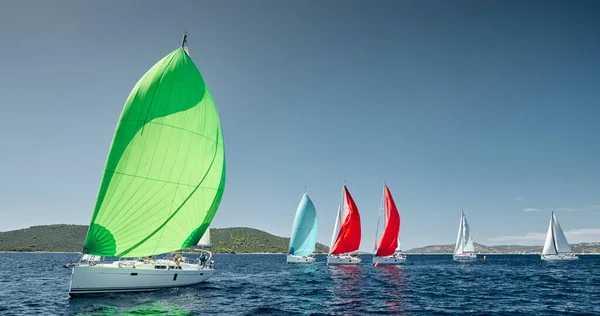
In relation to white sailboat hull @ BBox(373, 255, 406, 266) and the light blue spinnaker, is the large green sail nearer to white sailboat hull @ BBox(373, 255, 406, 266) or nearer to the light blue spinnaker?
the light blue spinnaker

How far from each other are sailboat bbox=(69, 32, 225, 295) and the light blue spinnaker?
46.2 m

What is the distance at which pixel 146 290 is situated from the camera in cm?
2844

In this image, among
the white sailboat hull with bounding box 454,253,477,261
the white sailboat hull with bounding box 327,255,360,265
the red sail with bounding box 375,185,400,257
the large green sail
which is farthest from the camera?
the white sailboat hull with bounding box 454,253,477,261

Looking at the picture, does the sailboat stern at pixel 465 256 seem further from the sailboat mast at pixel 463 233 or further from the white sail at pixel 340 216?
the white sail at pixel 340 216

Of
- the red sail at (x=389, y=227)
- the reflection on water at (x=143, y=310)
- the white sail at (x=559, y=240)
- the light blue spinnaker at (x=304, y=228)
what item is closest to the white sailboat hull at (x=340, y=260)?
the red sail at (x=389, y=227)

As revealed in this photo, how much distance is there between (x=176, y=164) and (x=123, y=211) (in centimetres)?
518

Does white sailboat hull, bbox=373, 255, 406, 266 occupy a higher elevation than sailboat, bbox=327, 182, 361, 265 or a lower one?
lower

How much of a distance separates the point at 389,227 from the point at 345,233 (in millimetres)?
8992

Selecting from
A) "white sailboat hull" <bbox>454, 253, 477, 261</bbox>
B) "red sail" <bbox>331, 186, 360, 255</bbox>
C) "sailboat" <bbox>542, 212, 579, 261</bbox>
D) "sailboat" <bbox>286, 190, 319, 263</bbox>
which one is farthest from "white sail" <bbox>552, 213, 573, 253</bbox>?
"sailboat" <bbox>286, 190, 319, 263</bbox>

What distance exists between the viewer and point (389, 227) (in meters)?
75.2

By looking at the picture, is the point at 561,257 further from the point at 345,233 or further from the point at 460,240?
the point at 345,233

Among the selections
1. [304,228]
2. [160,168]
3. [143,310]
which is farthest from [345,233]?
[143,310]

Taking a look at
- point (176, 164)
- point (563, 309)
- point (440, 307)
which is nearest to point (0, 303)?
point (176, 164)

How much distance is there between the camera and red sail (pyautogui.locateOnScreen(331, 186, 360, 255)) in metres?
76.1
